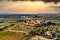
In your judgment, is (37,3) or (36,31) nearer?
(36,31)

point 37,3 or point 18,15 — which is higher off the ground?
point 37,3

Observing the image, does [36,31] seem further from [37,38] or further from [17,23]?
[17,23]

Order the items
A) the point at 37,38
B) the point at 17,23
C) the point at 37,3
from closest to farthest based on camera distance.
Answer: the point at 37,38 < the point at 17,23 < the point at 37,3

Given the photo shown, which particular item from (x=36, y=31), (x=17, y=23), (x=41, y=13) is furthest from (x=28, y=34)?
(x=41, y=13)

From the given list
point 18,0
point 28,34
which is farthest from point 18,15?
point 28,34

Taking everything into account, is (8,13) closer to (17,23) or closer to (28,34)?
(17,23)

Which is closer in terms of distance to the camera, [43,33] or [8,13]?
[43,33]

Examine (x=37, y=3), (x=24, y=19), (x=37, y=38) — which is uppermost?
(x=37, y=3)

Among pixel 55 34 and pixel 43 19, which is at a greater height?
pixel 43 19

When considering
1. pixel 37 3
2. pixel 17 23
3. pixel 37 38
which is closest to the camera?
pixel 37 38
